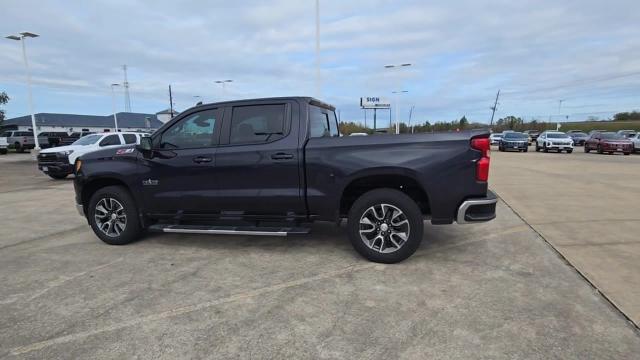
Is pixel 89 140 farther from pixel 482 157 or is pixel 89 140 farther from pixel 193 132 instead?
pixel 482 157

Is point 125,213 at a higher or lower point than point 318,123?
lower

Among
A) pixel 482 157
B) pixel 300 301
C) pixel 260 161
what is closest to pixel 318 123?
pixel 260 161

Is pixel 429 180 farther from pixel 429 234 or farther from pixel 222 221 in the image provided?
pixel 222 221

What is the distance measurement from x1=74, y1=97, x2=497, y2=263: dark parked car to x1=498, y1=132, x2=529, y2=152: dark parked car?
29735mm

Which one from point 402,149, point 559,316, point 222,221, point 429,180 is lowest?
point 559,316

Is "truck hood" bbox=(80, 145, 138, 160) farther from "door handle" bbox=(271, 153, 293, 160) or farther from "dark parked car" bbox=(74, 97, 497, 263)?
"door handle" bbox=(271, 153, 293, 160)

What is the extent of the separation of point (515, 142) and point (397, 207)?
101 ft

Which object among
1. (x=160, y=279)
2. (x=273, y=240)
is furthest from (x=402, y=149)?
(x=160, y=279)

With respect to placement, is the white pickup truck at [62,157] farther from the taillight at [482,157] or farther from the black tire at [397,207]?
the taillight at [482,157]

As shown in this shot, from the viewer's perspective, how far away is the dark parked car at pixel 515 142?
104ft

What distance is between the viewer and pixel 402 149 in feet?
15.3

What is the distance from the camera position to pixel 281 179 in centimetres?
502

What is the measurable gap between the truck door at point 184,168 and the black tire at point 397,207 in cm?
183

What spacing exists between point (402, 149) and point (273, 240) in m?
2.38
